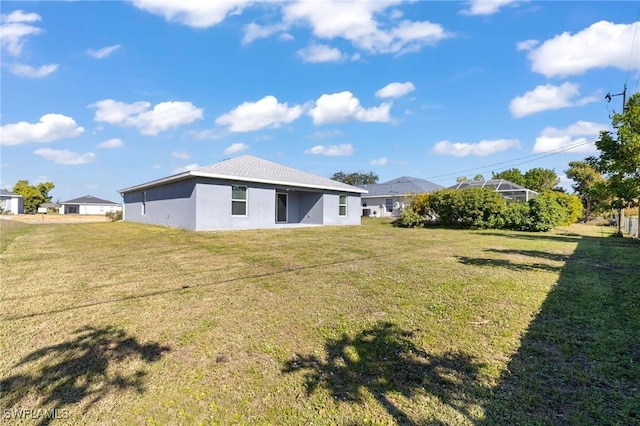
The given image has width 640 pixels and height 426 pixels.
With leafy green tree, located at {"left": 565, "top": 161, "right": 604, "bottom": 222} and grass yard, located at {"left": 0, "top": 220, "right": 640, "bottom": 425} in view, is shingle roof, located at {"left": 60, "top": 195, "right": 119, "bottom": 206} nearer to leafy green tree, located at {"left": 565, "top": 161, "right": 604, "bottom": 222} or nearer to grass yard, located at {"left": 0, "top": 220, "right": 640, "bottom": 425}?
grass yard, located at {"left": 0, "top": 220, "right": 640, "bottom": 425}

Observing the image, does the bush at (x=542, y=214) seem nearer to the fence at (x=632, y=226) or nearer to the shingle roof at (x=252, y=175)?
the fence at (x=632, y=226)

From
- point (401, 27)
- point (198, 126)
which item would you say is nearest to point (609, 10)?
A: point (401, 27)

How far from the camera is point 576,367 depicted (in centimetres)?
269

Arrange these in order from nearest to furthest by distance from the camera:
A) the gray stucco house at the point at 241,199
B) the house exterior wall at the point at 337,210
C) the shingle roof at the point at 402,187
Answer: the gray stucco house at the point at 241,199 → the house exterior wall at the point at 337,210 → the shingle roof at the point at 402,187

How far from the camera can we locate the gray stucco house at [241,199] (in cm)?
1429

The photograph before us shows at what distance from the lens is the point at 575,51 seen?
1292cm

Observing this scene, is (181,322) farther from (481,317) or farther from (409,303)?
(481,317)

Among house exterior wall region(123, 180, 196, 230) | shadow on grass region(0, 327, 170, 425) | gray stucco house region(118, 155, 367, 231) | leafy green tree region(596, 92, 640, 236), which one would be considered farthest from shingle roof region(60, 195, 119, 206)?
leafy green tree region(596, 92, 640, 236)

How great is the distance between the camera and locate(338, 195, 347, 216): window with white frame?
20861 millimetres

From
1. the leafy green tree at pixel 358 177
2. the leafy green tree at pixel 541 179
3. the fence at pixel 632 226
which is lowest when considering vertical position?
the fence at pixel 632 226

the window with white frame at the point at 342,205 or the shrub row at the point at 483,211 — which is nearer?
the shrub row at the point at 483,211

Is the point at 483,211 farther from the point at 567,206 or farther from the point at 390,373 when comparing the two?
the point at 390,373

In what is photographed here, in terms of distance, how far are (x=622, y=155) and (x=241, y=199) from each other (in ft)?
47.1

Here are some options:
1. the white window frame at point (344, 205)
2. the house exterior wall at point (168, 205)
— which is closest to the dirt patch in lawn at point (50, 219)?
the house exterior wall at point (168, 205)
